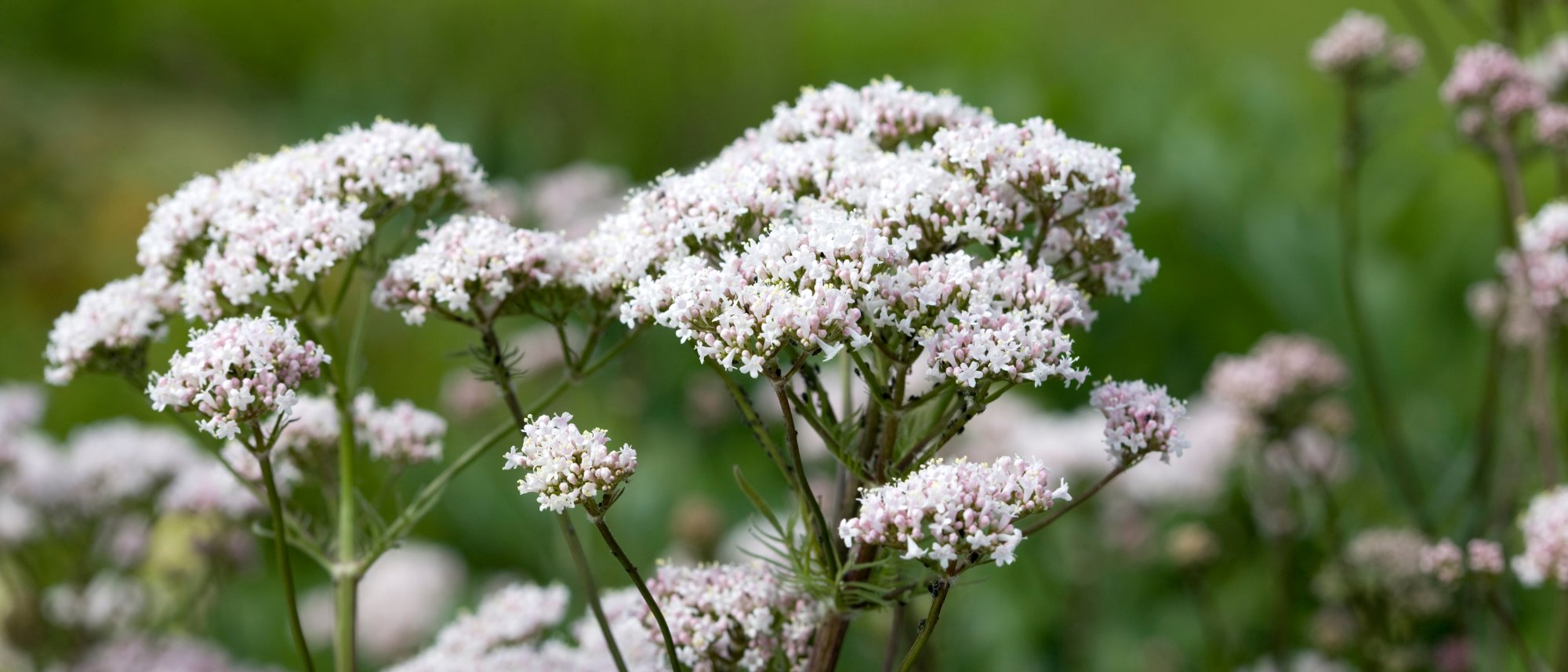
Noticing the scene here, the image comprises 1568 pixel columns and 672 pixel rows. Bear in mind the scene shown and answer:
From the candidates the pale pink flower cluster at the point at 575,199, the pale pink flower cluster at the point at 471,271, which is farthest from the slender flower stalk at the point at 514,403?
the pale pink flower cluster at the point at 575,199

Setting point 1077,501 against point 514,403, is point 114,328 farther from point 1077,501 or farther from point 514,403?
point 1077,501

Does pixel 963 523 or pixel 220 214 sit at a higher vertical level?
pixel 220 214

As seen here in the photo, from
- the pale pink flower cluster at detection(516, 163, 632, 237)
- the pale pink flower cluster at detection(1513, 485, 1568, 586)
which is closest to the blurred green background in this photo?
the pale pink flower cluster at detection(516, 163, 632, 237)

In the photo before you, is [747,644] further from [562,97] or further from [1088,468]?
[562,97]

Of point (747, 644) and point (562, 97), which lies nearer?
point (747, 644)

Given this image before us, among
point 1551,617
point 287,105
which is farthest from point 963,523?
point 287,105

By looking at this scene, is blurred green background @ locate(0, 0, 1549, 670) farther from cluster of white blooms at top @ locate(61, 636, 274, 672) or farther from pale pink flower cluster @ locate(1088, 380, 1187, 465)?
pale pink flower cluster @ locate(1088, 380, 1187, 465)
